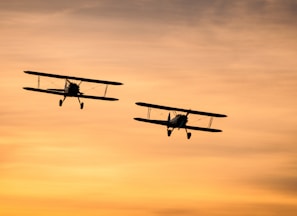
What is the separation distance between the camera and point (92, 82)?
383 ft

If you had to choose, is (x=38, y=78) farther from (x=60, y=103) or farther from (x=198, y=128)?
(x=198, y=128)

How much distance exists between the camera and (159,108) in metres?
120

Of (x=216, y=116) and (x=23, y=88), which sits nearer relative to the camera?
(x=23, y=88)

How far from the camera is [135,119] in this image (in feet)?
389

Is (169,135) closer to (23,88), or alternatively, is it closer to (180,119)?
(180,119)

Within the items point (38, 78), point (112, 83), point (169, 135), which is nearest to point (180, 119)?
point (169, 135)

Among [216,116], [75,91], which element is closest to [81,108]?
[75,91]

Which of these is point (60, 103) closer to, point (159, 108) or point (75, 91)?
point (75, 91)

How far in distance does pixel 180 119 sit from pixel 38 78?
20.1 metres

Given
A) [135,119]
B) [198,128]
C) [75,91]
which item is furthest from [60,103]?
[198,128]

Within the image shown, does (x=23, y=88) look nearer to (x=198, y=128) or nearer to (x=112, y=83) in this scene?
(x=112, y=83)

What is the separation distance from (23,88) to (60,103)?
6.68m

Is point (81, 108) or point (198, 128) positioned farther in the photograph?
point (198, 128)

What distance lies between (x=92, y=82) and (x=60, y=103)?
5015mm
